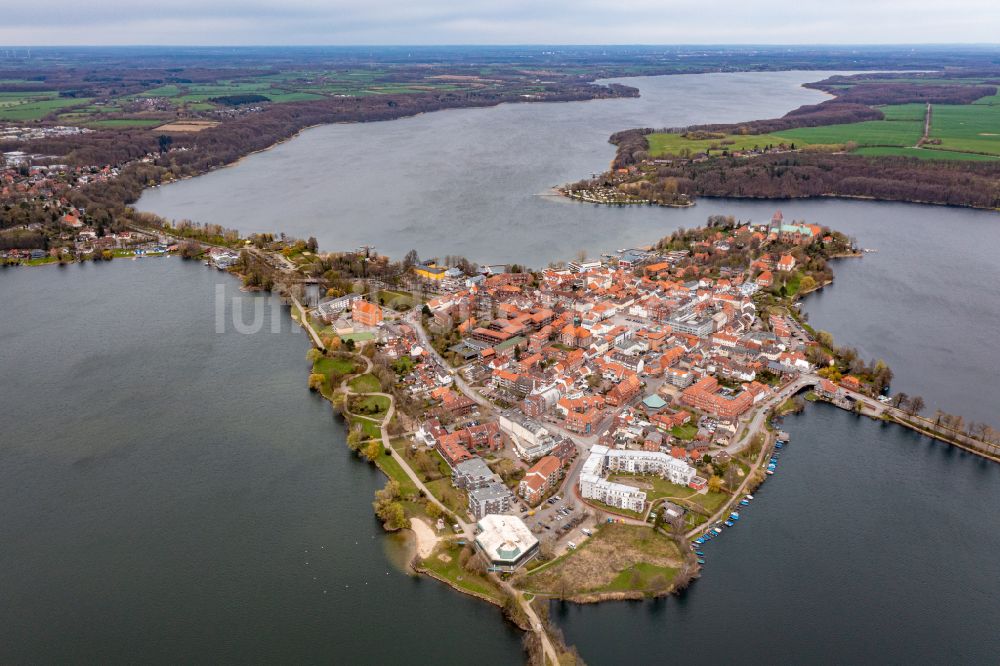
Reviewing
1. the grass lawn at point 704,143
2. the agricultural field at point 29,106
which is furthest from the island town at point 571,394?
the agricultural field at point 29,106

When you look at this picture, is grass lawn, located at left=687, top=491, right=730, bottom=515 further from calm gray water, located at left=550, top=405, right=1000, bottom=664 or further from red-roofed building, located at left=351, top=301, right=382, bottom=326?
red-roofed building, located at left=351, top=301, right=382, bottom=326

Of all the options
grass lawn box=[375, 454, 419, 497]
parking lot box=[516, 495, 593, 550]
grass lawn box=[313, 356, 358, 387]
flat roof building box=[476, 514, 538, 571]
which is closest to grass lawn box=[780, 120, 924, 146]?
grass lawn box=[313, 356, 358, 387]

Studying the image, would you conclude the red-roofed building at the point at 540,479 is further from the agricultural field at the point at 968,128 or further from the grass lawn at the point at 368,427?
the agricultural field at the point at 968,128

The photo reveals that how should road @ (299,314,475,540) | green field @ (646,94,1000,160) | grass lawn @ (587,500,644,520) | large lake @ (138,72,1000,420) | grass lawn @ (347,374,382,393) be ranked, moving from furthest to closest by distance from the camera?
green field @ (646,94,1000,160) < large lake @ (138,72,1000,420) < grass lawn @ (347,374,382,393) < grass lawn @ (587,500,644,520) < road @ (299,314,475,540)

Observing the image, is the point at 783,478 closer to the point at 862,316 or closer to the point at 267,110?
the point at 862,316

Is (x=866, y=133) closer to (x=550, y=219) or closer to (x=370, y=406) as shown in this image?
(x=550, y=219)

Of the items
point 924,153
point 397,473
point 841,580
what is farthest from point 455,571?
point 924,153
